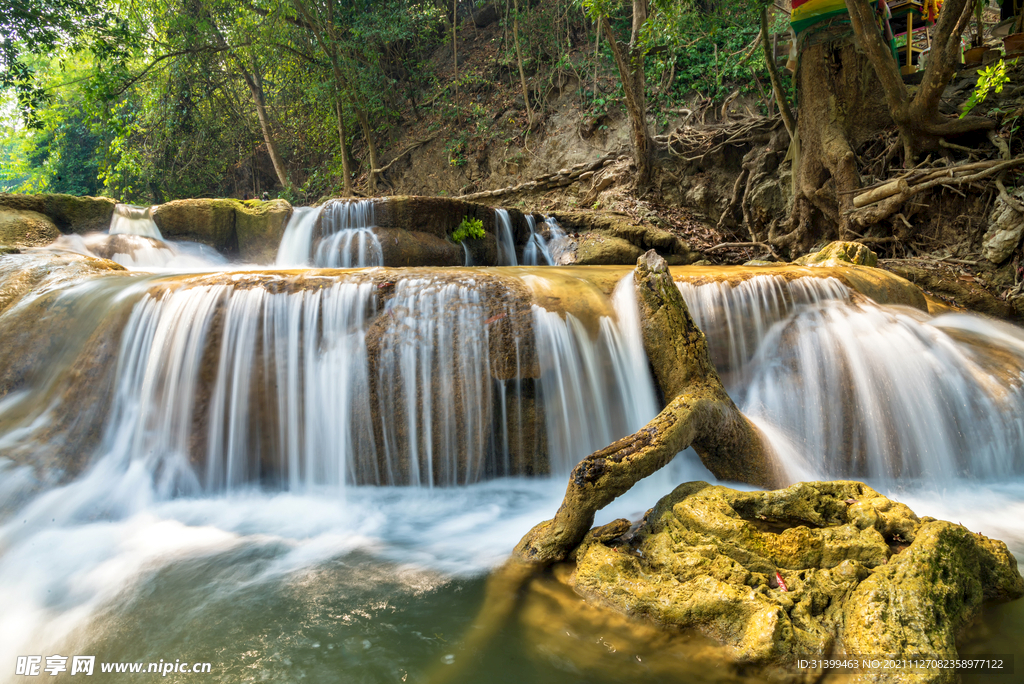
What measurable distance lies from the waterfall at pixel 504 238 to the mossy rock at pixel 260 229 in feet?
11.2

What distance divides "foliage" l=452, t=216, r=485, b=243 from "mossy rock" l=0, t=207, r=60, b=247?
18.5ft

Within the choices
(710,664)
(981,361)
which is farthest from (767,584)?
(981,361)

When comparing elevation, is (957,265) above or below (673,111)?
below

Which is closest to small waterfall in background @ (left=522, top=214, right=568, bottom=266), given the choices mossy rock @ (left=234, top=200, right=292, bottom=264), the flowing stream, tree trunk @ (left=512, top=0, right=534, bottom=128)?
mossy rock @ (left=234, top=200, right=292, bottom=264)

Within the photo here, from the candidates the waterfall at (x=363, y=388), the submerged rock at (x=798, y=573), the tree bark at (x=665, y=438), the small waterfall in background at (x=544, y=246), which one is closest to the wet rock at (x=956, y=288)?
the small waterfall in background at (x=544, y=246)

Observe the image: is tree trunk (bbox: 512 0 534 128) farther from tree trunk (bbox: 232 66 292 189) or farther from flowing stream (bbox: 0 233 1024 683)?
flowing stream (bbox: 0 233 1024 683)

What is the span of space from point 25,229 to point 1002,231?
12.9 meters

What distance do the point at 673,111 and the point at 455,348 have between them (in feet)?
32.8

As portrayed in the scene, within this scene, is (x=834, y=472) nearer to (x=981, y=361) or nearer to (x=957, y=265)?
(x=981, y=361)

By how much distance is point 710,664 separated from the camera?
2.04 m

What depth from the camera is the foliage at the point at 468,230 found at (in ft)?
26.8

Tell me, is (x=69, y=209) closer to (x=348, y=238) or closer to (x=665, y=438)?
(x=348, y=238)

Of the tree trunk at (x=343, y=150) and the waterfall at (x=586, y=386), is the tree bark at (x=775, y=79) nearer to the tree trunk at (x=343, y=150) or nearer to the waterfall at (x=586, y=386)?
the waterfall at (x=586, y=386)

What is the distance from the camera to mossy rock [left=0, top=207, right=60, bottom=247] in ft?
23.2
